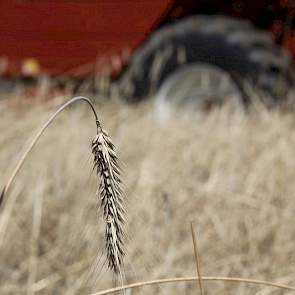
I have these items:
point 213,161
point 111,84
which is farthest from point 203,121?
point 111,84

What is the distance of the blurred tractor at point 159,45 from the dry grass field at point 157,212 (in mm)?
2729

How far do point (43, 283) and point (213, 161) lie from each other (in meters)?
1.39

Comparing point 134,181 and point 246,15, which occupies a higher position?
point 246,15

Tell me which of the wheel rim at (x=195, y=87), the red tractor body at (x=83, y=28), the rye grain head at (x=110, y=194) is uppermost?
the red tractor body at (x=83, y=28)

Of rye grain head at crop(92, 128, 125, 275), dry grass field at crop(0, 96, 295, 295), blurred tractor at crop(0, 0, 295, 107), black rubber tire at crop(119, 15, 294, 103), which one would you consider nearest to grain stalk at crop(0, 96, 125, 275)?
rye grain head at crop(92, 128, 125, 275)

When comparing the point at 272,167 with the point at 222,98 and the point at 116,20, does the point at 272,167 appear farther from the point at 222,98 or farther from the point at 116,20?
the point at 116,20

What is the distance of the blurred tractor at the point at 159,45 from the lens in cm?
721

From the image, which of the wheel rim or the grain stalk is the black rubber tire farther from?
the grain stalk

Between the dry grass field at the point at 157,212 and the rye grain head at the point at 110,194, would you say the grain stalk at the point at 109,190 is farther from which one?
the dry grass field at the point at 157,212

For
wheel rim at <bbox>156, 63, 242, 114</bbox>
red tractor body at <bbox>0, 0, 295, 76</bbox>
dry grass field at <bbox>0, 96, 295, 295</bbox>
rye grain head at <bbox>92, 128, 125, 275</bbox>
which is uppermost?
red tractor body at <bbox>0, 0, 295, 76</bbox>

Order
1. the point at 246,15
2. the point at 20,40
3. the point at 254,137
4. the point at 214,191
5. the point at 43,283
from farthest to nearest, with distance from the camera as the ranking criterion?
the point at 20,40 → the point at 246,15 → the point at 254,137 → the point at 214,191 → the point at 43,283

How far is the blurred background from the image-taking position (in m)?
2.68

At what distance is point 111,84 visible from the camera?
779 cm

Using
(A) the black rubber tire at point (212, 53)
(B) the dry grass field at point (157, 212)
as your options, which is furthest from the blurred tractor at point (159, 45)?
(B) the dry grass field at point (157, 212)
